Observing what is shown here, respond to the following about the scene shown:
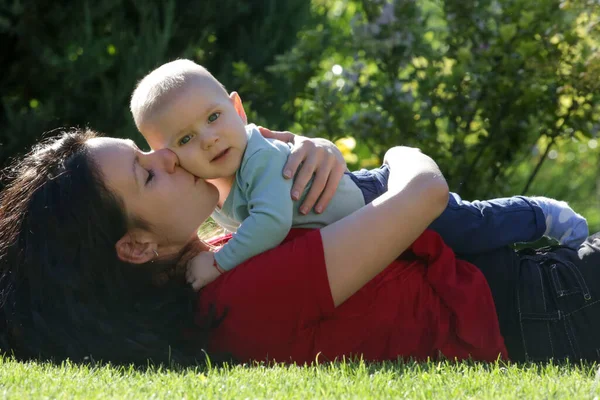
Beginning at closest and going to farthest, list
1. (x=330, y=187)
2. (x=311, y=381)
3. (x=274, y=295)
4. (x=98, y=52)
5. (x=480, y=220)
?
1. (x=311, y=381)
2. (x=274, y=295)
3. (x=330, y=187)
4. (x=480, y=220)
5. (x=98, y=52)

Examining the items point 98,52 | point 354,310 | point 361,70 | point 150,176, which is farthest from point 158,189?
point 98,52

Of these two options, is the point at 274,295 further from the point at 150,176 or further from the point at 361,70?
the point at 361,70

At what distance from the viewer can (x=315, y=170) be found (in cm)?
317

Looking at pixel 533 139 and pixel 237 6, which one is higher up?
pixel 237 6

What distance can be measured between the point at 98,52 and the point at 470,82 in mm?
2282

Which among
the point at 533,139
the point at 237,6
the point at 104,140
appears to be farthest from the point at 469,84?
the point at 104,140

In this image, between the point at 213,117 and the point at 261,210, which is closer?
the point at 261,210

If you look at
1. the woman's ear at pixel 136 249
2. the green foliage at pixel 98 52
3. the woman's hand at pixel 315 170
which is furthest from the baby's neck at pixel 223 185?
the green foliage at pixel 98 52

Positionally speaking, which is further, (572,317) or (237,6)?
(237,6)

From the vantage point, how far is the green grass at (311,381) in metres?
2.39

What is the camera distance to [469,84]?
17.0ft

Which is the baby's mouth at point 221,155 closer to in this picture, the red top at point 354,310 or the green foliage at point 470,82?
the red top at point 354,310

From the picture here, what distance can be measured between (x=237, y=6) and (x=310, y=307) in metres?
3.80

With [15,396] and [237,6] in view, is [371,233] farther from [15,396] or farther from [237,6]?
[237,6]
